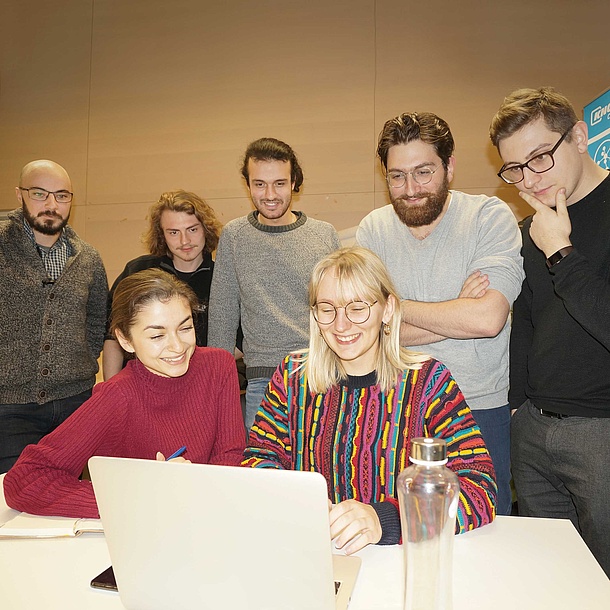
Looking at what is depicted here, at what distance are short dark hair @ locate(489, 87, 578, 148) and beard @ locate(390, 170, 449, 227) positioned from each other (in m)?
0.30

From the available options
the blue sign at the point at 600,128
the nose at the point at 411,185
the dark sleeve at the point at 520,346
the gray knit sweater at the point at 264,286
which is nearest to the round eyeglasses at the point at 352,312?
the nose at the point at 411,185

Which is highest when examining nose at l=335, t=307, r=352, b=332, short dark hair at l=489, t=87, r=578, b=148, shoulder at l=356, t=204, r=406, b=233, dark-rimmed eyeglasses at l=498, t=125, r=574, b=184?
short dark hair at l=489, t=87, r=578, b=148

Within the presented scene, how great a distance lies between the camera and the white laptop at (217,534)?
845mm

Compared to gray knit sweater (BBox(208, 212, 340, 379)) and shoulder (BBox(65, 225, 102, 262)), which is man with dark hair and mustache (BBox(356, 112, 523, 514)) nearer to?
gray knit sweater (BBox(208, 212, 340, 379))

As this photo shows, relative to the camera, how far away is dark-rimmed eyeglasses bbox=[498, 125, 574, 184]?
1.74 metres

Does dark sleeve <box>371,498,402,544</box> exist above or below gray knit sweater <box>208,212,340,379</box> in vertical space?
below

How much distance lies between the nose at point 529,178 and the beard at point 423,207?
30 cm

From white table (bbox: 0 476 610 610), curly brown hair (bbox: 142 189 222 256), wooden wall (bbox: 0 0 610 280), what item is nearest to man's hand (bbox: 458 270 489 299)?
white table (bbox: 0 476 610 610)

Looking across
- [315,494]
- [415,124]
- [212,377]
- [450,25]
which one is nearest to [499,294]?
[415,124]

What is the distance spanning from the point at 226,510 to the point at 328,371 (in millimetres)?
763

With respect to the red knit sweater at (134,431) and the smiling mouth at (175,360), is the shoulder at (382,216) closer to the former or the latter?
the red knit sweater at (134,431)

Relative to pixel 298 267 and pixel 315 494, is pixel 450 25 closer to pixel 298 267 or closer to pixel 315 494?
pixel 298 267

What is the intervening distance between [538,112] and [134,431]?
4.82 ft

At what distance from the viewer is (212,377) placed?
1872 mm
